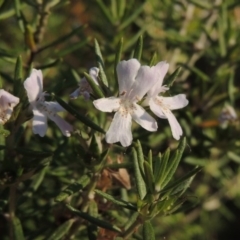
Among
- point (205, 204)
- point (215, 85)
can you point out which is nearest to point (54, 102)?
point (215, 85)

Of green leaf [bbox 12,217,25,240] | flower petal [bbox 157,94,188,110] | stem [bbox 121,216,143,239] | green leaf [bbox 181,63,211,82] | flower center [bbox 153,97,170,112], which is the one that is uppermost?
flower center [bbox 153,97,170,112]

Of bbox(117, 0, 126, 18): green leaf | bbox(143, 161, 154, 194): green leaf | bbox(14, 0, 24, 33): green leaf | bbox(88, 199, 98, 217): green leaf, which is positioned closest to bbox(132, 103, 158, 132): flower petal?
bbox(143, 161, 154, 194): green leaf

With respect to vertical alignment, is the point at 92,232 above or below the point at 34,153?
below

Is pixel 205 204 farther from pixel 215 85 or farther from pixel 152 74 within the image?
pixel 152 74

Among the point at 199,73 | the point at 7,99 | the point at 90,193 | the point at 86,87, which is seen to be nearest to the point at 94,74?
the point at 86,87

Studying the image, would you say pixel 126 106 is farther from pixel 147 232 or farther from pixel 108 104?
pixel 147 232

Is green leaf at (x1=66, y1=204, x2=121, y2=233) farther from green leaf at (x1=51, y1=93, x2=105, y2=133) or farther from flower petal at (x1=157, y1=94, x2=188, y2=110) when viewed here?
flower petal at (x1=157, y1=94, x2=188, y2=110)
